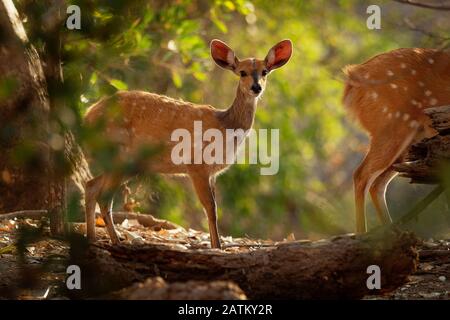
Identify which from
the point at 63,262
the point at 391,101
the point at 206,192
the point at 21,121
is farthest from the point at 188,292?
the point at 391,101

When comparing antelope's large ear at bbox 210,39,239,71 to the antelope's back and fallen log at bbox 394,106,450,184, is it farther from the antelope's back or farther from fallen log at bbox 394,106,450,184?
fallen log at bbox 394,106,450,184

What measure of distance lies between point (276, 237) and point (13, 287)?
468 inches

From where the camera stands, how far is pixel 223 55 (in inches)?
362

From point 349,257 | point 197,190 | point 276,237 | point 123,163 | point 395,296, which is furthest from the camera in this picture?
point 276,237

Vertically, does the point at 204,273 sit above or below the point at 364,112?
below

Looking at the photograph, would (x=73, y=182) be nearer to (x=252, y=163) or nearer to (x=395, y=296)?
(x=395, y=296)

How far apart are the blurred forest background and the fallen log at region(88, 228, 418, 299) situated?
5.48 ft

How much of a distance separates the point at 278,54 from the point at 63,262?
422 cm

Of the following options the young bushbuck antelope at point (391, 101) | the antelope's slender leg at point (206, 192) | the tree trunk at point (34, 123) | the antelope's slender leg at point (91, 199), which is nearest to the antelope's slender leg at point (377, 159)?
the young bushbuck antelope at point (391, 101)

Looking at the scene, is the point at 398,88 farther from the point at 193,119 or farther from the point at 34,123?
the point at 34,123

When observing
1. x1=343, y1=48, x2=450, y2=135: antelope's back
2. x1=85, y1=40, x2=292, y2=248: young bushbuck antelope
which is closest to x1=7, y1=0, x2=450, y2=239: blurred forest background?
x1=343, y1=48, x2=450, y2=135: antelope's back

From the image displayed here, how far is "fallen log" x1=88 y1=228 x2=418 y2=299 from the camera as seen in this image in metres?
6.36

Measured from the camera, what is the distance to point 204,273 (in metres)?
6.41
